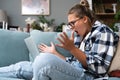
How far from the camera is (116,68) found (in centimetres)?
155

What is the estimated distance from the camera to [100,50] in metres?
1.49

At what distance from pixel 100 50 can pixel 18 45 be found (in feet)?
2.89

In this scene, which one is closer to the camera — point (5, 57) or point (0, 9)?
point (5, 57)

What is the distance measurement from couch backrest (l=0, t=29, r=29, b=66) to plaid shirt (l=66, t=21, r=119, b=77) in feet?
2.36

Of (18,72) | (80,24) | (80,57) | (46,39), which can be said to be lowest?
(18,72)

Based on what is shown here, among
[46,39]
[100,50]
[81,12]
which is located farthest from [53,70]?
[46,39]

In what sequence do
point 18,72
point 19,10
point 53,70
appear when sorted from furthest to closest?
point 19,10
point 18,72
point 53,70

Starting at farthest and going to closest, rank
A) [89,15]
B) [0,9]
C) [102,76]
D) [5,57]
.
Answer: [0,9] → [5,57] → [89,15] → [102,76]

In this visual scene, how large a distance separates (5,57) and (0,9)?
223cm

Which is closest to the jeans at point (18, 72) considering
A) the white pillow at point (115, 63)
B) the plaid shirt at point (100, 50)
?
the plaid shirt at point (100, 50)

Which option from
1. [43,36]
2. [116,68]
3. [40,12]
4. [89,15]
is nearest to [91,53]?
[116,68]

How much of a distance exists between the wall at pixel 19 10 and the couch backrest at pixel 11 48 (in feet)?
6.73

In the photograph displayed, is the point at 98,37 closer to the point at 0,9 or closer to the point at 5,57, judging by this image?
the point at 5,57

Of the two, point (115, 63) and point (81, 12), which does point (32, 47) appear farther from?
point (115, 63)
